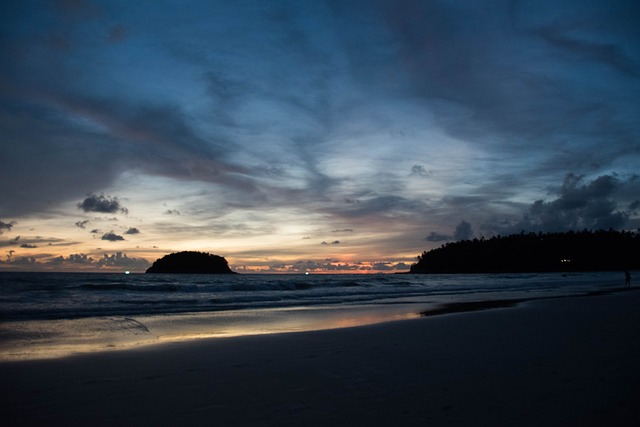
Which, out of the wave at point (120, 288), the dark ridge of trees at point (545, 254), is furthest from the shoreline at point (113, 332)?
the dark ridge of trees at point (545, 254)

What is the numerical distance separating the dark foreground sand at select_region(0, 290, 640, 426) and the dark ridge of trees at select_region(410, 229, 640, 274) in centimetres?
16149

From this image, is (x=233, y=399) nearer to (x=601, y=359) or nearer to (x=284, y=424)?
(x=284, y=424)

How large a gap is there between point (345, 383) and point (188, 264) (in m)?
150

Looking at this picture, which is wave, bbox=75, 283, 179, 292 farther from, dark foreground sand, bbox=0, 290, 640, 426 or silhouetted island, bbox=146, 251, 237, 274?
silhouetted island, bbox=146, 251, 237, 274

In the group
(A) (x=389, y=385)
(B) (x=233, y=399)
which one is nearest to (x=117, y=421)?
(B) (x=233, y=399)

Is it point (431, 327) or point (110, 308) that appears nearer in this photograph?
point (431, 327)

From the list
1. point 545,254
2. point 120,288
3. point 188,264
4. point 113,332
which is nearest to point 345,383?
point 113,332

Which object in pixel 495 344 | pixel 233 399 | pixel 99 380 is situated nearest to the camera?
pixel 233 399

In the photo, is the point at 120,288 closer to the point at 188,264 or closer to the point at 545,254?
the point at 188,264

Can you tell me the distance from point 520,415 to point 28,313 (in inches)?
699

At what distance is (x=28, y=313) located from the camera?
627 inches

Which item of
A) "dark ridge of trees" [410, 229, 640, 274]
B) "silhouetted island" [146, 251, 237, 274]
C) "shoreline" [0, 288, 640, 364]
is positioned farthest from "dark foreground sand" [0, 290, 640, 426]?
"dark ridge of trees" [410, 229, 640, 274]

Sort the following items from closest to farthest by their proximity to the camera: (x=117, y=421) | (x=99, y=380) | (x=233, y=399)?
(x=117, y=421) → (x=233, y=399) → (x=99, y=380)

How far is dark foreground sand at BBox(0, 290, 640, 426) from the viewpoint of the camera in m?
4.20
